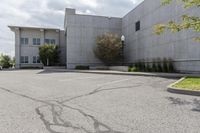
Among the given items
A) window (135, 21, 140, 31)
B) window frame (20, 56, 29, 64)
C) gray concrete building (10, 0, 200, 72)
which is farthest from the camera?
window frame (20, 56, 29, 64)

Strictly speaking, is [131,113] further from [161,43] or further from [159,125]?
[161,43]

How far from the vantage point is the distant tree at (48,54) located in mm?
37862

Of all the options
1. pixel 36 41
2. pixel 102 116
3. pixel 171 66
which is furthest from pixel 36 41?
pixel 102 116

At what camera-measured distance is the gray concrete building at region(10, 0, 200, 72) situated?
2044cm

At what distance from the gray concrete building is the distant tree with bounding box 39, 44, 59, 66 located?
3.69 meters

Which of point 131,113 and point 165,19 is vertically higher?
point 165,19

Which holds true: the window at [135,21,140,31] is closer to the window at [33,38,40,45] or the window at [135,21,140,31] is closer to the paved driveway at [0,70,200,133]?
the window at [33,38,40,45]

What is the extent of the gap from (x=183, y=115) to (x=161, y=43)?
63.0 feet

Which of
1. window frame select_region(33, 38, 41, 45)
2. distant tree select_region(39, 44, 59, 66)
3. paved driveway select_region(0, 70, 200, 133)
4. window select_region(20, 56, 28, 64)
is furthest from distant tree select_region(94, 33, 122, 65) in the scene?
paved driveway select_region(0, 70, 200, 133)

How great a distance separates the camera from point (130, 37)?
33.1 m

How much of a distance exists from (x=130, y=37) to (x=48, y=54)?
588 inches

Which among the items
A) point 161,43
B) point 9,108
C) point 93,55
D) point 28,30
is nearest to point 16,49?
point 28,30

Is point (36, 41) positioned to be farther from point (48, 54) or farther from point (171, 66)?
point (171, 66)

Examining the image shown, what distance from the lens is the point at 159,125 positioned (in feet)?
16.8
